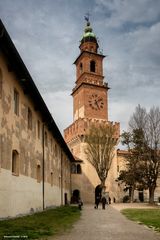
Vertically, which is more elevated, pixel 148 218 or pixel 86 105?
pixel 86 105

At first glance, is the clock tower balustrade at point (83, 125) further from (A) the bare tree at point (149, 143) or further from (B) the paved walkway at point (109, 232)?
(B) the paved walkway at point (109, 232)

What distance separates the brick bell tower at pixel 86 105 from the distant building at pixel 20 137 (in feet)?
100

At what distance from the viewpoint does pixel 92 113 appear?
195 feet

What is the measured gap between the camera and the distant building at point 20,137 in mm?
15430

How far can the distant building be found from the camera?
50.6 ft

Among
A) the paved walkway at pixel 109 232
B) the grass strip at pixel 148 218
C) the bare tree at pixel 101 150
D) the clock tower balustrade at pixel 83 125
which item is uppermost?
the clock tower balustrade at pixel 83 125

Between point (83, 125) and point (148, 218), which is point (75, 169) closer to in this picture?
point (83, 125)

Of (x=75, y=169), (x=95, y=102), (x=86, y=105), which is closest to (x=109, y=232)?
(x=75, y=169)

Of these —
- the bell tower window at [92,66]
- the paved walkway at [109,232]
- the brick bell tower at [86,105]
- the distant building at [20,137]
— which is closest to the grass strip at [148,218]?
the paved walkway at [109,232]

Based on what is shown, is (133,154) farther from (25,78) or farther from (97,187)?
(25,78)

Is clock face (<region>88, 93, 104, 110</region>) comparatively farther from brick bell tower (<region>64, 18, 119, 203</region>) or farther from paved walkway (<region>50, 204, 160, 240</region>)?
paved walkway (<region>50, 204, 160, 240</region>)

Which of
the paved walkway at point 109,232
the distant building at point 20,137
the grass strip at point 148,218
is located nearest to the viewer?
the paved walkway at point 109,232

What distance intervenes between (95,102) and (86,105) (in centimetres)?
175

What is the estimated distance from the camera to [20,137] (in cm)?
1867
